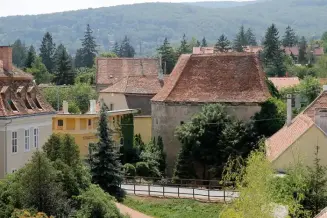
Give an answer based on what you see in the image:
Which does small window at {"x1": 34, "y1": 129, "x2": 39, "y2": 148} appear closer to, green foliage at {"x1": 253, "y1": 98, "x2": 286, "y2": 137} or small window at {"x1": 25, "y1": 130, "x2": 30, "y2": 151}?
small window at {"x1": 25, "y1": 130, "x2": 30, "y2": 151}

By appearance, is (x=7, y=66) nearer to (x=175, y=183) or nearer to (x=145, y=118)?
(x=175, y=183)

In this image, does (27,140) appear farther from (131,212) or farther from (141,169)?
(141,169)

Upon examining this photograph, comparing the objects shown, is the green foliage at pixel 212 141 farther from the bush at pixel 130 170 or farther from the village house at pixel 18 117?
the village house at pixel 18 117

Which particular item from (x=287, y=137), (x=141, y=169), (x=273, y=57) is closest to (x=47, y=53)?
(x=273, y=57)

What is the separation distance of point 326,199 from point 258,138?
61.3 ft

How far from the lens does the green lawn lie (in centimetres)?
4253

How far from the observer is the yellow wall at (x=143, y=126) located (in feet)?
201


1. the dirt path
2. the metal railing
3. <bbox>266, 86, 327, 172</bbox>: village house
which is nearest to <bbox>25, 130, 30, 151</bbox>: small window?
the dirt path

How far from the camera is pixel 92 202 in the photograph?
116 feet

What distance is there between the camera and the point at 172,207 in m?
43.6

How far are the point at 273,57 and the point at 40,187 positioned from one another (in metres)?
100

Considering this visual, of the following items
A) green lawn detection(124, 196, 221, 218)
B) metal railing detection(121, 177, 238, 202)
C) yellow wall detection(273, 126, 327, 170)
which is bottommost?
green lawn detection(124, 196, 221, 218)

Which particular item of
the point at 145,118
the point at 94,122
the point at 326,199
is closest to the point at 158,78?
the point at 145,118

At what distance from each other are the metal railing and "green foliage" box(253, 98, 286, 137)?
4.96 m
